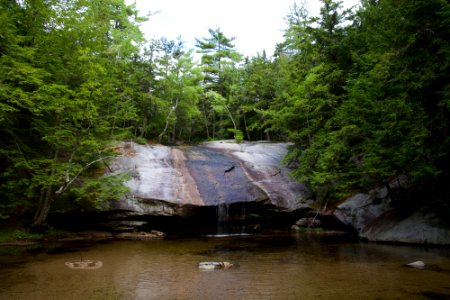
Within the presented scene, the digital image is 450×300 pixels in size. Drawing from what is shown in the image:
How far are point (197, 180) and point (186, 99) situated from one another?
35.4 feet

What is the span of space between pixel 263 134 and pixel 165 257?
26.1m

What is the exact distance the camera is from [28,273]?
852 cm

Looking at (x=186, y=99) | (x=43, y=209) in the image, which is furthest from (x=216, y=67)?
(x=43, y=209)

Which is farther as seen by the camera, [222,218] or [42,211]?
[222,218]

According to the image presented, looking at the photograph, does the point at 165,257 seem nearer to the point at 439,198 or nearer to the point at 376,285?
the point at 376,285

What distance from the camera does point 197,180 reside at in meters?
18.8

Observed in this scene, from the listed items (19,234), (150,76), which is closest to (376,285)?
(19,234)

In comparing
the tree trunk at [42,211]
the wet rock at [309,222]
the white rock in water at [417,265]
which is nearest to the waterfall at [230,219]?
the wet rock at [309,222]

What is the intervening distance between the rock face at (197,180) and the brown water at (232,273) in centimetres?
378

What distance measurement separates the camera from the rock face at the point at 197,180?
16.8m

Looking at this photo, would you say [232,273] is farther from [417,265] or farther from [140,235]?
[140,235]

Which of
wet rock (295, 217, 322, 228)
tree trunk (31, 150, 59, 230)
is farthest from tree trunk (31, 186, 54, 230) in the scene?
wet rock (295, 217, 322, 228)

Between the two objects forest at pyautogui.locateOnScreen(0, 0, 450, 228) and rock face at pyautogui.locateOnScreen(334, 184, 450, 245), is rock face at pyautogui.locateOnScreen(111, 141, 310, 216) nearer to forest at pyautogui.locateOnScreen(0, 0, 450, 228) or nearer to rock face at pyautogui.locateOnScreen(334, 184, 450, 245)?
forest at pyautogui.locateOnScreen(0, 0, 450, 228)

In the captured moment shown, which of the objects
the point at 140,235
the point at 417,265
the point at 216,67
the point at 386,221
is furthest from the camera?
the point at 216,67
